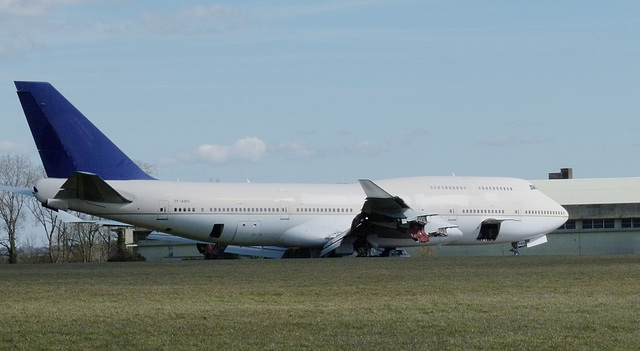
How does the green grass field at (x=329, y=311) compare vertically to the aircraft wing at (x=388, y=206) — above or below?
below

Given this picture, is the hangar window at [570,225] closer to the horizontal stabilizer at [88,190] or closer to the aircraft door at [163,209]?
the aircraft door at [163,209]

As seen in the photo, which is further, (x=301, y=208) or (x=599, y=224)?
(x=599, y=224)

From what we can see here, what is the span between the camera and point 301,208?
4650 cm

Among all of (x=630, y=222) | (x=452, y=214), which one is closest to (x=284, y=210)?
(x=452, y=214)

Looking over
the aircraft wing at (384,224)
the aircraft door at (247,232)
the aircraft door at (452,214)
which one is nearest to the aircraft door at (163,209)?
the aircraft door at (247,232)

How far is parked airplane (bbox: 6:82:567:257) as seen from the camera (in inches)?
1576

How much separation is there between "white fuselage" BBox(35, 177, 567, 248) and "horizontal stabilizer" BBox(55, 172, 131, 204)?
1.25 ft

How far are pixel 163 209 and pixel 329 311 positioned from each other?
27.3 m

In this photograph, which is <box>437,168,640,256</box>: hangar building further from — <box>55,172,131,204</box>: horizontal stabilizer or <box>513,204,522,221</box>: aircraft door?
<box>55,172,131,204</box>: horizontal stabilizer

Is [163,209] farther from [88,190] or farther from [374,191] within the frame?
[374,191]

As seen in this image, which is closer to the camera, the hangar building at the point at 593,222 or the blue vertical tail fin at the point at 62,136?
the blue vertical tail fin at the point at 62,136

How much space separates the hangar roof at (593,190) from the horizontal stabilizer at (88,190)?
3809cm

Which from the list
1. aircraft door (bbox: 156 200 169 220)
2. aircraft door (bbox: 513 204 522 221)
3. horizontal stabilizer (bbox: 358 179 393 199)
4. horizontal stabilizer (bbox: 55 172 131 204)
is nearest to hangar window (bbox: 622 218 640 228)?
aircraft door (bbox: 513 204 522 221)

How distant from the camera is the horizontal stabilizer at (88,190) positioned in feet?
125
